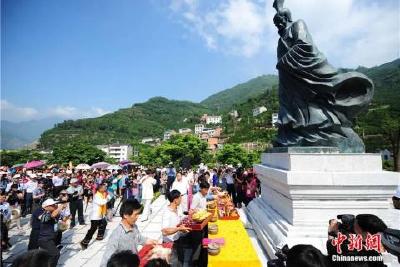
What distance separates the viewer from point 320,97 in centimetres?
512

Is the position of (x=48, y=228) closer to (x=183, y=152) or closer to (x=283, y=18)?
(x=283, y=18)

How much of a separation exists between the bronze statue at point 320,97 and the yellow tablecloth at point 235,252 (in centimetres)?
196

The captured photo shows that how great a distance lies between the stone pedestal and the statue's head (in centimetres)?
318

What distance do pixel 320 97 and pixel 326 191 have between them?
1.84 m

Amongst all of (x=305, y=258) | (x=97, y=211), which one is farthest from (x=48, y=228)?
(x=305, y=258)

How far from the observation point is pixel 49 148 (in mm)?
101000

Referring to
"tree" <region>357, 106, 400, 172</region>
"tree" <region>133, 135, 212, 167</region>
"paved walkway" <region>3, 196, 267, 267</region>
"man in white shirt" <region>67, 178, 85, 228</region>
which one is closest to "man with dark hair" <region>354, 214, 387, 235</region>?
"paved walkway" <region>3, 196, 267, 267</region>

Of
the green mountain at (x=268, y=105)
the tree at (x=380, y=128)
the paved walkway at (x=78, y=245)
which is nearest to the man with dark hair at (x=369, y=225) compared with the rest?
the paved walkway at (x=78, y=245)

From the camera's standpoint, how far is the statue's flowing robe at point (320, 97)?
4852 mm

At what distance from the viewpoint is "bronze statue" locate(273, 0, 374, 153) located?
15.9 ft

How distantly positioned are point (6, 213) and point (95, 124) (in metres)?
124

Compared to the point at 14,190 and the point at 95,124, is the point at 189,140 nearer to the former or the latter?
the point at 14,190

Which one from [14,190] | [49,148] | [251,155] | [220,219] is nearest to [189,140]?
[251,155]

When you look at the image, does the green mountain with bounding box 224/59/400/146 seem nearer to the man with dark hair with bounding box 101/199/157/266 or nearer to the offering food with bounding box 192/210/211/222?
the offering food with bounding box 192/210/211/222
